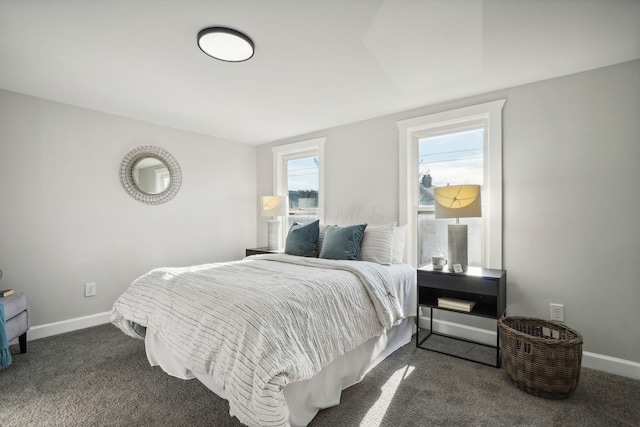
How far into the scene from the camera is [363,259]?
9.98 ft

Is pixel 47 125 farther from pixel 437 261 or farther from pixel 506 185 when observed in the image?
pixel 506 185

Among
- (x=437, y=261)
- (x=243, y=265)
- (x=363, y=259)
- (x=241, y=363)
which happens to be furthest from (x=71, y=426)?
(x=437, y=261)

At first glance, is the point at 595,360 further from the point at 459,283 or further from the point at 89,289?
Answer: the point at 89,289

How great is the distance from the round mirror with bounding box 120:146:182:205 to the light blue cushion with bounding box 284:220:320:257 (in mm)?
1747

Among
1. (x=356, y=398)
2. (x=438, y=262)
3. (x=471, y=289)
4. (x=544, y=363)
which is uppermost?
(x=438, y=262)

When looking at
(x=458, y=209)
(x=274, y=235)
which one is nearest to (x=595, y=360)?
(x=458, y=209)

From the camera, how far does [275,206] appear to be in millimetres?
4172

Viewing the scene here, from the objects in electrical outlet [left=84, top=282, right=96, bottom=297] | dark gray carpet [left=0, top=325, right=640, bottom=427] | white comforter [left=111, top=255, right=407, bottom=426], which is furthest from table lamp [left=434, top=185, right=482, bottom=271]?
electrical outlet [left=84, top=282, right=96, bottom=297]

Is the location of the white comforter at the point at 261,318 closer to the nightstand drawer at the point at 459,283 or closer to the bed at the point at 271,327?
the bed at the point at 271,327

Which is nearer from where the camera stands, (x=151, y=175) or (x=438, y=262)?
(x=438, y=262)

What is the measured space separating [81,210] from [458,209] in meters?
3.74

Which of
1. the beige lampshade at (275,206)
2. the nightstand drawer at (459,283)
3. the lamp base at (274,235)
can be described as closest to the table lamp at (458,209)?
the nightstand drawer at (459,283)

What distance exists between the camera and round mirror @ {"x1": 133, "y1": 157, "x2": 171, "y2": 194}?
3660mm

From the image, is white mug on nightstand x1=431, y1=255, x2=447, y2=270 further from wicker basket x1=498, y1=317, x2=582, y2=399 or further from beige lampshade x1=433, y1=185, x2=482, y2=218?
wicker basket x1=498, y1=317, x2=582, y2=399
